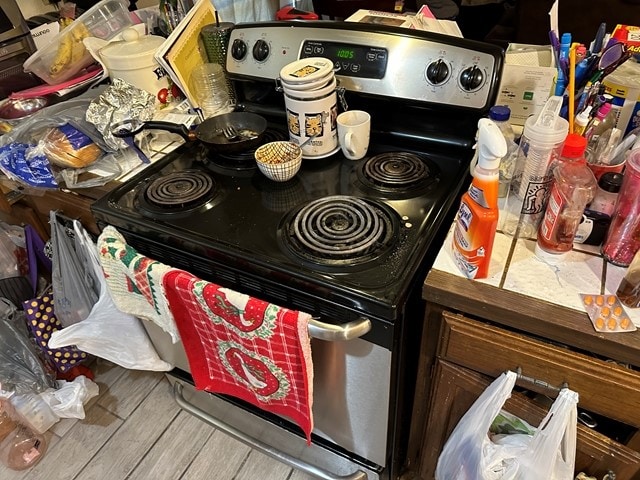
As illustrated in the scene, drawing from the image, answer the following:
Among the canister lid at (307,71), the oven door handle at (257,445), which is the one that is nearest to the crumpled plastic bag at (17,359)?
the oven door handle at (257,445)

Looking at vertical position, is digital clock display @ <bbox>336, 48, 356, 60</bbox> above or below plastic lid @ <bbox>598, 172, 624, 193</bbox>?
above

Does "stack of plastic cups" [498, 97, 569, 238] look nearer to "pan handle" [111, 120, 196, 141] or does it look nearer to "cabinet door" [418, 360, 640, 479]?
"cabinet door" [418, 360, 640, 479]

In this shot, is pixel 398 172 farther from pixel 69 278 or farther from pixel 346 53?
pixel 69 278

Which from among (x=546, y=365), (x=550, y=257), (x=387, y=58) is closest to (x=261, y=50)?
(x=387, y=58)

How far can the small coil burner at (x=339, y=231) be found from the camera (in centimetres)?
77

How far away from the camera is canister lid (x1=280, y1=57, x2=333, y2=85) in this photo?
0.91 metres

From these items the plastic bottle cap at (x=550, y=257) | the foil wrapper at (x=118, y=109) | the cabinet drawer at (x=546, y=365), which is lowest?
the cabinet drawer at (x=546, y=365)

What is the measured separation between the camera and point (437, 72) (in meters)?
0.94

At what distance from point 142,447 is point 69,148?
0.93 m

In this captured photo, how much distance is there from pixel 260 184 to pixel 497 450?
673 millimetres

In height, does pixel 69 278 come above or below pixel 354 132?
below

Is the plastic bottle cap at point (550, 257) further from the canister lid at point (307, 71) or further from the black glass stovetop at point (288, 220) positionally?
the canister lid at point (307, 71)

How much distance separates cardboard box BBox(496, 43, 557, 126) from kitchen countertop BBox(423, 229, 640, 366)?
0.36 meters

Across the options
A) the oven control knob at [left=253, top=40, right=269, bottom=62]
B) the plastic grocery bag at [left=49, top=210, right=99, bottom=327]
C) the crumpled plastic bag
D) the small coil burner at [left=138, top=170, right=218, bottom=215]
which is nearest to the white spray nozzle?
the small coil burner at [left=138, top=170, right=218, bottom=215]
